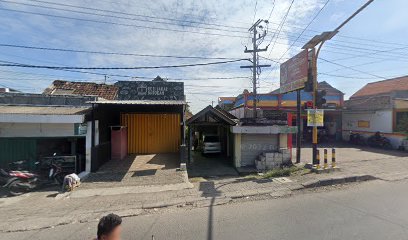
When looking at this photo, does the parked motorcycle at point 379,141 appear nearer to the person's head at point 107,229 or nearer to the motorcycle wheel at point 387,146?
the motorcycle wheel at point 387,146

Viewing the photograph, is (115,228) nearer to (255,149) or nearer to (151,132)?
(255,149)

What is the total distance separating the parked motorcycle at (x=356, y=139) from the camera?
902 inches

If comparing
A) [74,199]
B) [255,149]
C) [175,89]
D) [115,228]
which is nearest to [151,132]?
[175,89]

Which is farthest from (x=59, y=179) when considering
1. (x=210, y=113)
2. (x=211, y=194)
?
(x=210, y=113)

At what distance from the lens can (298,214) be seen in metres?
6.14

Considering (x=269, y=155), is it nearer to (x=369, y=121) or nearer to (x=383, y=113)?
(x=383, y=113)

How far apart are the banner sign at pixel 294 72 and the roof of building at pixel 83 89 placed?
43.0ft

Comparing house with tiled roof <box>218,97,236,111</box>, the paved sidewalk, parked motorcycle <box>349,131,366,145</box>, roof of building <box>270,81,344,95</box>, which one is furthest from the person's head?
house with tiled roof <box>218,97,236,111</box>

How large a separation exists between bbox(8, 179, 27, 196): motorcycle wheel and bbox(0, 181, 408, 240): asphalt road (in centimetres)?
362

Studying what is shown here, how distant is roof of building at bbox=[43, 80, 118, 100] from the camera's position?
20.3 metres

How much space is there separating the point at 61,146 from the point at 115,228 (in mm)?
10763

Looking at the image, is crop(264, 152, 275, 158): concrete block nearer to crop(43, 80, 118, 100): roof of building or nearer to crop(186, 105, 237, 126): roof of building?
crop(186, 105, 237, 126): roof of building

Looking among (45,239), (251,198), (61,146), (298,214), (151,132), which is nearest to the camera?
(45,239)

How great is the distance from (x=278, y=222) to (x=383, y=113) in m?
21.3
